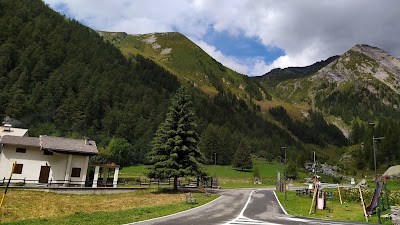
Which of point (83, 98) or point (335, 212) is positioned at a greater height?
point (83, 98)

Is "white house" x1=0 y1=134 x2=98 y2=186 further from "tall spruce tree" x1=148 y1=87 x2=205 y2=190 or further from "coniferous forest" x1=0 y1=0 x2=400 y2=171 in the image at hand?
"coniferous forest" x1=0 y1=0 x2=400 y2=171

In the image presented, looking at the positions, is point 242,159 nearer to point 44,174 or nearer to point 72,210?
point 44,174

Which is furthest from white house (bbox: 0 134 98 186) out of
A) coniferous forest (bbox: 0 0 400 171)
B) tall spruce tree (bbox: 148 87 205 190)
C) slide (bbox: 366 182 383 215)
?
slide (bbox: 366 182 383 215)

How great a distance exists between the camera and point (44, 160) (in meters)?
43.8

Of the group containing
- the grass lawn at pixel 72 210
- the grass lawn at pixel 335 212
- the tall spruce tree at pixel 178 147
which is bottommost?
the grass lawn at pixel 72 210

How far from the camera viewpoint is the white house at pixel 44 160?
1641 inches

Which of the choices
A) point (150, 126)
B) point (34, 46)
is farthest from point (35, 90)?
point (150, 126)

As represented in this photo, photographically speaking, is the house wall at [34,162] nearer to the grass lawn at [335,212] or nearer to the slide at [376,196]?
the grass lawn at [335,212]

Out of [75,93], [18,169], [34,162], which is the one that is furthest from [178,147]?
[75,93]

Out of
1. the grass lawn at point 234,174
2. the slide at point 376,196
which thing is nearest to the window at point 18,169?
the grass lawn at point 234,174

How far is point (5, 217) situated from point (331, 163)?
139 metres

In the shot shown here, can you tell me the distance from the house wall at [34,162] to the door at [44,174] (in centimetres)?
39

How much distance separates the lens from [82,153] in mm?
45375

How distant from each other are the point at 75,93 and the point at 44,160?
99721 millimetres
